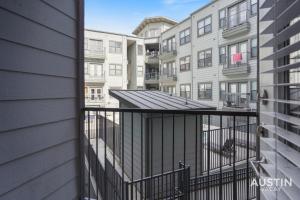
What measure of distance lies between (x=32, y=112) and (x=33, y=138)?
15cm

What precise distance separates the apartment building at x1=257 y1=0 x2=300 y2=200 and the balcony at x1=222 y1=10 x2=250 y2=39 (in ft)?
31.9

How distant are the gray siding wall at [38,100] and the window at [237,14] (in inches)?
390

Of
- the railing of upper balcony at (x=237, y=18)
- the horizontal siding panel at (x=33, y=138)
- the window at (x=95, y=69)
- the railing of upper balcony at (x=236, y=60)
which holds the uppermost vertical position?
the railing of upper balcony at (x=237, y=18)

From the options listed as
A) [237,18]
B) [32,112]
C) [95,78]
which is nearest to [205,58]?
[237,18]

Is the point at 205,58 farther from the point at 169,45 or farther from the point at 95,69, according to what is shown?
the point at 95,69

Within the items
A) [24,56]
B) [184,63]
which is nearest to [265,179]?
[24,56]

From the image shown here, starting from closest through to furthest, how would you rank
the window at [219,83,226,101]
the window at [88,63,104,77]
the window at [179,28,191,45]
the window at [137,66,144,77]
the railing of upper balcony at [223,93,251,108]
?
the railing of upper balcony at [223,93,251,108] < the window at [219,83,226,101] < the window at [179,28,191,45] < the window at [88,63,104,77] < the window at [137,66,144,77]

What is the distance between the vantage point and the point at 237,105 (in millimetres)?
9961

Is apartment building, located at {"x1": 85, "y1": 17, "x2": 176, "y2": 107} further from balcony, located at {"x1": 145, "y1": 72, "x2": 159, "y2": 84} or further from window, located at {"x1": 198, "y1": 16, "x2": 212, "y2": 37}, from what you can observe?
window, located at {"x1": 198, "y1": 16, "x2": 212, "y2": 37}

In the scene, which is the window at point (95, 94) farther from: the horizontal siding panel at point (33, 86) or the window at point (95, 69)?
the horizontal siding panel at point (33, 86)

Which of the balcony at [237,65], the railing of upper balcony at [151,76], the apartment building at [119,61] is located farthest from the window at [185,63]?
the railing of upper balcony at [151,76]

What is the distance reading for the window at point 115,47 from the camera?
18.2m

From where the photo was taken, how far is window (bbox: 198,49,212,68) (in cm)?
1179

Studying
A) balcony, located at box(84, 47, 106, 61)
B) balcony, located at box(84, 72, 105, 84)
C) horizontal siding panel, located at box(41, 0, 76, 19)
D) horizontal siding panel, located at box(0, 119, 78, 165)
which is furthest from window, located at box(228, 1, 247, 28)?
balcony, located at box(84, 72, 105, 84)
